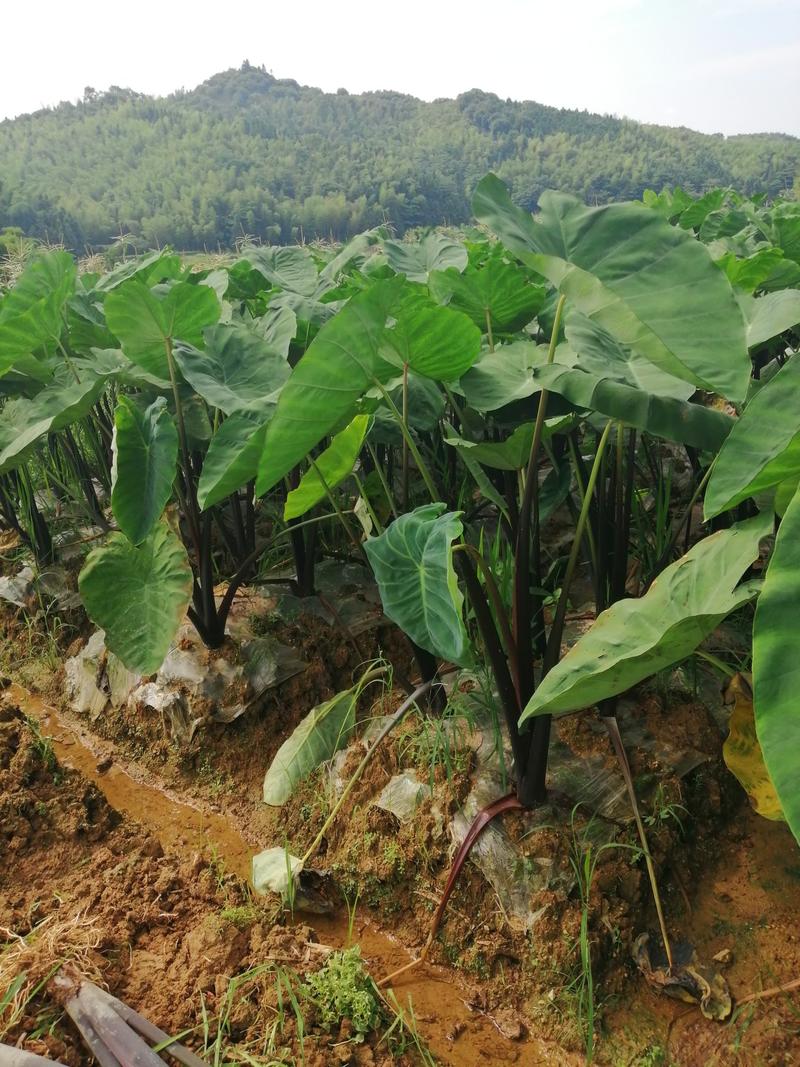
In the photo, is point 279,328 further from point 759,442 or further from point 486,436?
point 759,442

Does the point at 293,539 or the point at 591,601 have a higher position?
the point at 293,539

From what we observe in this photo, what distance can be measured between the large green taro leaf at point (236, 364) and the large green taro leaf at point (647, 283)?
0.71m

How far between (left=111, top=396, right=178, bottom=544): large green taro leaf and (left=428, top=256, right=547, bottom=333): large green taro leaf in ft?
2.14

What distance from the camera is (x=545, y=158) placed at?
43.4 m

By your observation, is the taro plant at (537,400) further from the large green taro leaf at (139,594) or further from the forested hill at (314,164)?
the forested hill at (314,164)

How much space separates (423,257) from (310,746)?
151cm

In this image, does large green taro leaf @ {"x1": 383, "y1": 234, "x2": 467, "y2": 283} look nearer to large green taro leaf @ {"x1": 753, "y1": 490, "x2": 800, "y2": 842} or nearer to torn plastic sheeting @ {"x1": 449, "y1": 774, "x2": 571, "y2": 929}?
torn plastic sheeting @ {"x1": 449, "y1": 774, "x2": 571, "y2": 929}

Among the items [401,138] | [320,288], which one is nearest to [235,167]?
[401,138]

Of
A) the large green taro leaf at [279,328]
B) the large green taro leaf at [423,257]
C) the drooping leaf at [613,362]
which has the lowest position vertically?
the drooping leaf at [613,362]

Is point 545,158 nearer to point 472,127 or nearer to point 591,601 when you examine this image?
point 472,127

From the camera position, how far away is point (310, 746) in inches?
62.9

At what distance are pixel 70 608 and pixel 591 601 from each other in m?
1.73

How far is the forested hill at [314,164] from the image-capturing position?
111ft

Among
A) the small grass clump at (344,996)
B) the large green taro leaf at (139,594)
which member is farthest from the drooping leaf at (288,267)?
the small grass clump at (344,996)
